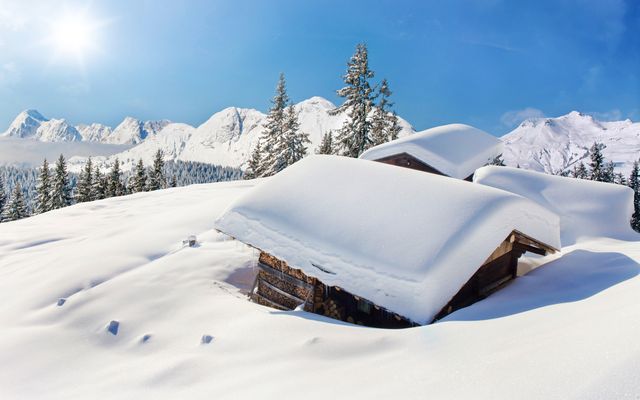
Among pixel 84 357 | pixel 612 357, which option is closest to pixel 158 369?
pixel 84 357

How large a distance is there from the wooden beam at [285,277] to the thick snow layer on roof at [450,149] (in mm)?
10817

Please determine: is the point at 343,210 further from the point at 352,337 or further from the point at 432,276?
the point at 352,337

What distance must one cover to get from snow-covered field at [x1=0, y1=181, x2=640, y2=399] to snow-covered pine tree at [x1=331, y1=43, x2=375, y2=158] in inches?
864

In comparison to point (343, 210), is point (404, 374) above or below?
below

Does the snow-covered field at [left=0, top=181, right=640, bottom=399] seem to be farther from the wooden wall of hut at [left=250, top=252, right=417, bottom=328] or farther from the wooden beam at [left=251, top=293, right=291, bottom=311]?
the wooden wall of hut at [left=250, top=252, right=417, bottom=328]

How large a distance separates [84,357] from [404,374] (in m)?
5.18

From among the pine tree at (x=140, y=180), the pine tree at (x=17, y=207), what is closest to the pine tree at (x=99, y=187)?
the pine tree at (x=140, y=180)

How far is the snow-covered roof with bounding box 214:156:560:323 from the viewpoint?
6.07m

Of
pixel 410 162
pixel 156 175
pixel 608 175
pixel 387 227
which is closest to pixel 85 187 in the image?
pixel 156 175

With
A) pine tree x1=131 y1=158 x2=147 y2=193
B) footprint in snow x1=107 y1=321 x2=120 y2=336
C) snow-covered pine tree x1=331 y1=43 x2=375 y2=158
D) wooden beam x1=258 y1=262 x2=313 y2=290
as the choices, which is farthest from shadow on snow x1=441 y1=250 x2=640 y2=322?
pine tree x1=131 y1=158 x2=147 y2=193

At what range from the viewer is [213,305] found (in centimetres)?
728

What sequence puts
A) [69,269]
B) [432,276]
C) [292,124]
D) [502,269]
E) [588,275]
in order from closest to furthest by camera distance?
[432,276]
[588,275]
[502,269]
[69,269]
[292,124]

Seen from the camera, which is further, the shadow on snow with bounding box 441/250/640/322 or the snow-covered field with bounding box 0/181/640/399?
the shadow on snow with bounding box 441/250/640/322

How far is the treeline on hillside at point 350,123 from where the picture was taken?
31.0m
